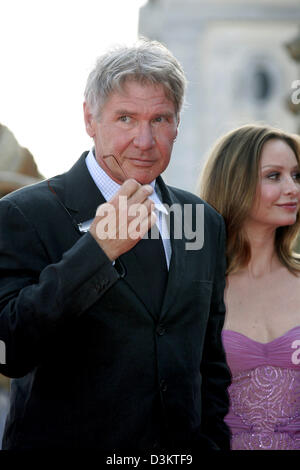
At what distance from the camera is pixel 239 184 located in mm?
4152

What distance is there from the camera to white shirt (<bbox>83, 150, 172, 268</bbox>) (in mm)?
2812

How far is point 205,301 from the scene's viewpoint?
2.86 meters

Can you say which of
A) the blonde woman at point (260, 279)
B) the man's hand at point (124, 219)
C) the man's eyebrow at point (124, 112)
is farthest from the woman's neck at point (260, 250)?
the man's hand at point (124, 219)

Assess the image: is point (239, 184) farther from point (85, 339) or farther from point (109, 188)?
point (85, 339)

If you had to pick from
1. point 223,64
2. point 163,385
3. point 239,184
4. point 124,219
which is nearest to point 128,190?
point 124,219

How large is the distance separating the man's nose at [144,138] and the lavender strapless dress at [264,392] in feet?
5.46

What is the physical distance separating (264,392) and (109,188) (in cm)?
166

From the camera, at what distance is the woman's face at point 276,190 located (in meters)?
4.10

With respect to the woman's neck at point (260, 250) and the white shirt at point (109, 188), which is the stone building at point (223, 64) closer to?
the woman's neck at point (260, 250)

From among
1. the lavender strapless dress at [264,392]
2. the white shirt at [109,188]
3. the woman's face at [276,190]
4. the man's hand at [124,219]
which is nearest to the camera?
the man's hand at [124,219]

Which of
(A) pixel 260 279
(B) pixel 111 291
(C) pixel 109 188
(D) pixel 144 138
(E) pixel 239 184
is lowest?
(A) pixel 260 279

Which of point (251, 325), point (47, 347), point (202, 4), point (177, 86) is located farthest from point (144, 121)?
point (202, 4)

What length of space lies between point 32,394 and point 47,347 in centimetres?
24
